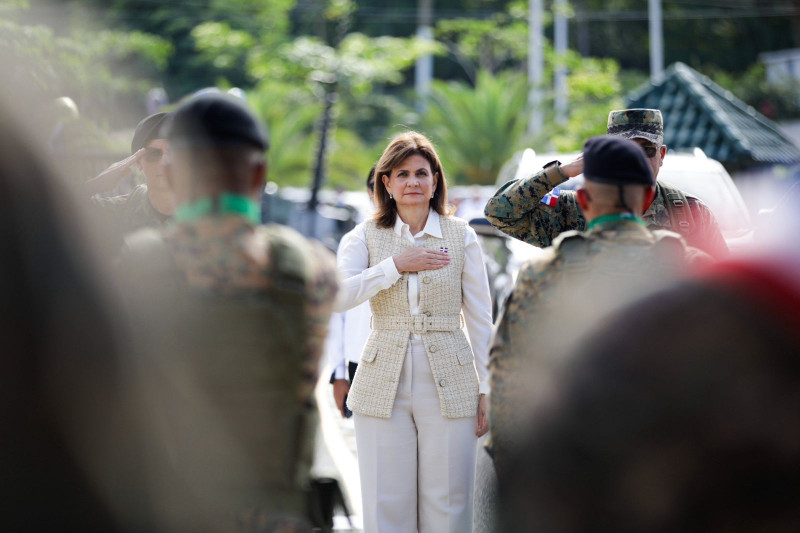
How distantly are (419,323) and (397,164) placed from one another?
78 cm

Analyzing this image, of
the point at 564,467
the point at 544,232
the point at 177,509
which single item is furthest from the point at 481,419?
the point at 177,509

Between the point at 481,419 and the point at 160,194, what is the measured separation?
1.81 m

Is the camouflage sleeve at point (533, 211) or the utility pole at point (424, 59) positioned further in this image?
the utility pole at point (424, 59)

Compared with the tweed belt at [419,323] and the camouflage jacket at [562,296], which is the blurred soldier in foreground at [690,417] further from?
the tweed belt at [419,323]

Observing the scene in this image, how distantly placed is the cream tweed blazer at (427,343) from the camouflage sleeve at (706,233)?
1090 mm

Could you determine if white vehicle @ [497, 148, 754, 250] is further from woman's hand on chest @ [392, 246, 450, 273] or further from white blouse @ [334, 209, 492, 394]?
woman's hand on chest @ [392, 246, 450, 273]

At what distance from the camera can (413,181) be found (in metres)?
4.85

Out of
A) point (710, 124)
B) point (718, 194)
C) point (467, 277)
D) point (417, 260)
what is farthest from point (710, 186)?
point (710, 124)

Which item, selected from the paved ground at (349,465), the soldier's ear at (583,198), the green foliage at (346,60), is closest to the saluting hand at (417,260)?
the paved ground at (349,465)

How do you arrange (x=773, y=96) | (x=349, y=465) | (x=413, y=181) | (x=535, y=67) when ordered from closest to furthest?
(x=413, y=181)
(x=349, y=465)
(x=773, y=96)
(x=535, y=67)

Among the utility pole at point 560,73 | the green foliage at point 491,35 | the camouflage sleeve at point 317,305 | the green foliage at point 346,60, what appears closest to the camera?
the camouflage sleeve at point 317,305

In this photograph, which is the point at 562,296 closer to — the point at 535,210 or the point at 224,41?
the point at 535,210

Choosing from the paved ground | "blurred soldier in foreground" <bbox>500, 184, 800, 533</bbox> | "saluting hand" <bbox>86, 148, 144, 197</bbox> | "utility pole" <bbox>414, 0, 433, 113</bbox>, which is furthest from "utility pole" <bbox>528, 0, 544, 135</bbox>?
"blurred soldier in foreground" <bbox>500, 184, 800, 533</bbox>

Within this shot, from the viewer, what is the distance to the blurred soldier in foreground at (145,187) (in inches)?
182
